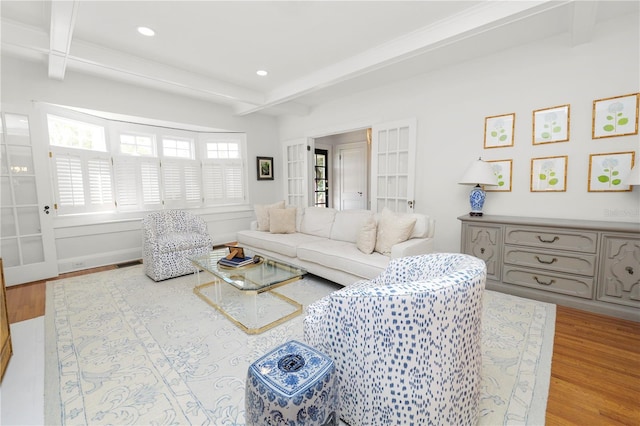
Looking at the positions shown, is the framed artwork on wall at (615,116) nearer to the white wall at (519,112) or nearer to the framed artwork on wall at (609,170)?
the white wall at (519,112)

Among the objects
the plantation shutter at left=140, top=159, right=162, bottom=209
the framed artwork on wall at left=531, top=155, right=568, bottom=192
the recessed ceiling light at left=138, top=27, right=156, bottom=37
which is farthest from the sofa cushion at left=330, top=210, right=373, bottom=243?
the plantation shutter at left=140, top=159, right=162, bottom=209

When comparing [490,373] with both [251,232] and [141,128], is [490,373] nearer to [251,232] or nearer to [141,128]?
[251,232]

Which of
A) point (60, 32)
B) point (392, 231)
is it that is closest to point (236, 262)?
point (392, 231)

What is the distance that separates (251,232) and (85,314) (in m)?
2.23

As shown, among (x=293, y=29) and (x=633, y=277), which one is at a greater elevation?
(x=293, y=29)

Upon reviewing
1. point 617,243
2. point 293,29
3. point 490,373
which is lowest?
point 490,373

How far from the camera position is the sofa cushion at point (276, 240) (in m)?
3.61

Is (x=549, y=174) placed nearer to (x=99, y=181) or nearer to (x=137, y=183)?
(x=137, y=183)

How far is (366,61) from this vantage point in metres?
3.16

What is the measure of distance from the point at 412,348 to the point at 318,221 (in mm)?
2963

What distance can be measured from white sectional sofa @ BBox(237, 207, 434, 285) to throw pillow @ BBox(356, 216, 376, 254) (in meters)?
0.01

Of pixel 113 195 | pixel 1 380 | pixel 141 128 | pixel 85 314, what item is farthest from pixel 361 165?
pixel 1 380

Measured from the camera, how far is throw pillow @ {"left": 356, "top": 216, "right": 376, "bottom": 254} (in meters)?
3.02

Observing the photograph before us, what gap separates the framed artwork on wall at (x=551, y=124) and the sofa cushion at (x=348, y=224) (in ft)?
6.81
